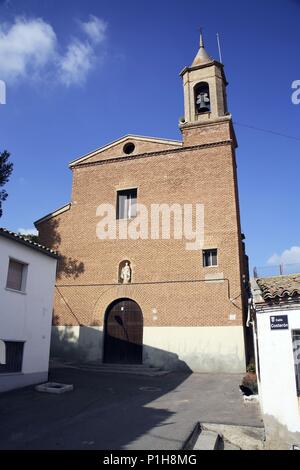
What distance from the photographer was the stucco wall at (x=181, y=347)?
54.0ft

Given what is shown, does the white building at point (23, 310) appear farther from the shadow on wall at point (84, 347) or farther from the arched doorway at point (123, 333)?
the arched doorway at point (123, 333)

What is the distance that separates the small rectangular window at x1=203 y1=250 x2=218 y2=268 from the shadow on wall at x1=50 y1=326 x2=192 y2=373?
14.6 ft

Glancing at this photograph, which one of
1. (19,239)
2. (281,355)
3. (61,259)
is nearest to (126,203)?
(61,259)

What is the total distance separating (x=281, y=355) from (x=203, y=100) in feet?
54.0

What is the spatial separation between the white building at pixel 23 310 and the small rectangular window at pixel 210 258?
7.34m

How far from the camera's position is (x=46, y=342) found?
13625 mm

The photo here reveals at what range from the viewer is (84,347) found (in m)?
18.7

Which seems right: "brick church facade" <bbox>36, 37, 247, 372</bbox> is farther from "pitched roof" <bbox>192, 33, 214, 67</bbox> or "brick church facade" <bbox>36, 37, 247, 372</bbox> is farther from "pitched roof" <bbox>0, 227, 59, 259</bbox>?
"pitched roof" <bbox>0, 227, 59, 259</bbox>

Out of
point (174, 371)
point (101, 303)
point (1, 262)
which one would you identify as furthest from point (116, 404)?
point (101, 303)

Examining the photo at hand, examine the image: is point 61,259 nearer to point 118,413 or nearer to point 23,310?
point 23,310

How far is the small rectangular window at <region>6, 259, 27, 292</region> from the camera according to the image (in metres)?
12.2

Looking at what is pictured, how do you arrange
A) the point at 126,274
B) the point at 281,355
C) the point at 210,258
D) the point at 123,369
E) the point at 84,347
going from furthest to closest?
1. the point at 126,274
2. the point at 84,347
3. the point at 210,258
4. the point at 123,369
5. the point at 281,355

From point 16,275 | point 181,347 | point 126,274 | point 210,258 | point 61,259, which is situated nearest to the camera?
point 16,275

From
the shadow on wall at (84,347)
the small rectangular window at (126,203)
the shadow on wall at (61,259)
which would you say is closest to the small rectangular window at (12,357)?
the shadow on wall at (84,347)
